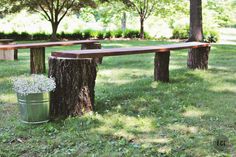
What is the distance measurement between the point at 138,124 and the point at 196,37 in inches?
261

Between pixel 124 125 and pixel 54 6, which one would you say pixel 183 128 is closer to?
pixel 124 125

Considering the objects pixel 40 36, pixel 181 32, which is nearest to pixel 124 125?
pixel 181 32

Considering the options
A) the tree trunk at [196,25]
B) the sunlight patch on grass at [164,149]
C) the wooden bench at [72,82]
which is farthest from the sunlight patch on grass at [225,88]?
the tree trunk at [196,25]

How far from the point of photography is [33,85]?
388 cm

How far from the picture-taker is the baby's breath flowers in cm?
386

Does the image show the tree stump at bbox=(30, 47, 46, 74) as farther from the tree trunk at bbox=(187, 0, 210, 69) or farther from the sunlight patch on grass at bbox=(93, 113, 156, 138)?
the sunlight patch on grass at bbox=(93, 113, 156, 138)

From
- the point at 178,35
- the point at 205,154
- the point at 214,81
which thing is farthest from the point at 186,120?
the point at 178,35

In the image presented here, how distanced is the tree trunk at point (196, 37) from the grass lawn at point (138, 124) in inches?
48.6

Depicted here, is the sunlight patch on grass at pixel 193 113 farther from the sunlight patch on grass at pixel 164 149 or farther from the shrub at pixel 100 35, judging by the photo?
the shrub at pixel 100 35

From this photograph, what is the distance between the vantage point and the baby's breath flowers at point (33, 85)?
386cm

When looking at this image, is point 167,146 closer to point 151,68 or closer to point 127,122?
point 127,122

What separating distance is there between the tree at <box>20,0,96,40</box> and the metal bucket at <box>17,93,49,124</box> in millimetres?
16741

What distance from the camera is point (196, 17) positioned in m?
9.96

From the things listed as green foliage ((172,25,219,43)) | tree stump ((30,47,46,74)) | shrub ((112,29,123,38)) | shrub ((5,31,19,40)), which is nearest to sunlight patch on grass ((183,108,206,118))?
tree stump ((30,47,46,74))
